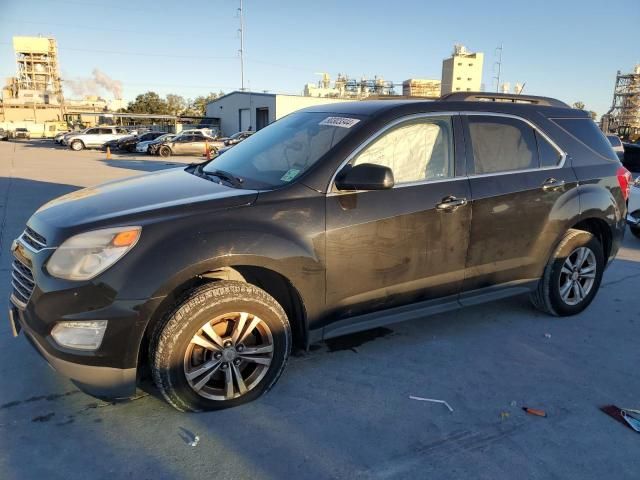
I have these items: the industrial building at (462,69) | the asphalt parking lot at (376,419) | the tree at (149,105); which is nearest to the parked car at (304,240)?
the asphalt parking lot at (376,419)

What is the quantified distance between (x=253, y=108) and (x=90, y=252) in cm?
4805

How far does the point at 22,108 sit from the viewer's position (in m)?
83.9

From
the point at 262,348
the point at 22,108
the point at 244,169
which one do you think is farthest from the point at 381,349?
the point at 22,108

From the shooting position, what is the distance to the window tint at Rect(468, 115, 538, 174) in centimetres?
368

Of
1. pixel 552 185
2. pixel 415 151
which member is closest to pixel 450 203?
pixel 415 151

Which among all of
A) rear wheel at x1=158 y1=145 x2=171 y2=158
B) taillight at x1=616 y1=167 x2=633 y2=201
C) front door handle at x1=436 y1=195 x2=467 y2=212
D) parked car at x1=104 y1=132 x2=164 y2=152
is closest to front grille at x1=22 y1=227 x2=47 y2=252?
front door handle at x1=436 y1=195 x2=467 y2=212

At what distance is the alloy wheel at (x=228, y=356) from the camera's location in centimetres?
279

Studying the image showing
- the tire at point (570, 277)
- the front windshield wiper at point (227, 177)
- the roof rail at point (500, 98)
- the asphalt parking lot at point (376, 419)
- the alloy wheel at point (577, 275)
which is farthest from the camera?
the alloy wheel at point (577, 275)

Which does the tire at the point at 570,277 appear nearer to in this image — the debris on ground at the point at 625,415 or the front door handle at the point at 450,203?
the front door handle at the point at 450,203

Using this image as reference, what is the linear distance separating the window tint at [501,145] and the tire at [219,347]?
195 centimetres

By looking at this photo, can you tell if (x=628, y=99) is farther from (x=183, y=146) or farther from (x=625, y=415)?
(x=625, y=415)

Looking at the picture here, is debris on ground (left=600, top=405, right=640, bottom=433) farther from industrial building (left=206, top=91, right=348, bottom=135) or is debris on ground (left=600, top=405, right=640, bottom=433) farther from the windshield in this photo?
industrial building (left=206, top=91, right=348, bottom=135)

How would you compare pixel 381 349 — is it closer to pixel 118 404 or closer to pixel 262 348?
pixel 262 348

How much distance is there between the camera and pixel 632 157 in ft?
52.5
